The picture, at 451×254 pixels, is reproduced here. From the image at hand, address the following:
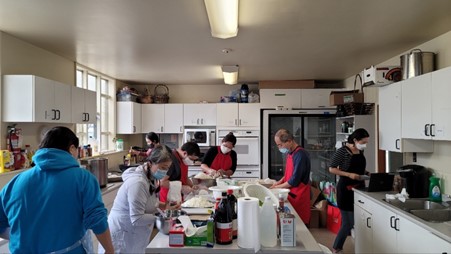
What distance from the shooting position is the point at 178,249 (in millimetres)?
1702

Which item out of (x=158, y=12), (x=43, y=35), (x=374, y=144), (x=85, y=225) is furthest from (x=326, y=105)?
(x=85, y=225)

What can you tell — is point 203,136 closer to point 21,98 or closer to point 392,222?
point 21,98

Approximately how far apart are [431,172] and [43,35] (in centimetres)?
394

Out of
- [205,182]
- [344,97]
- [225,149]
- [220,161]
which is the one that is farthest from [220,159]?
[344,97]

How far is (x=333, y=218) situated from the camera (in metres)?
4.70

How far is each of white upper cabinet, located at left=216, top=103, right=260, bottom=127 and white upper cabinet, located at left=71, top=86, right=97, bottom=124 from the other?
231 cm

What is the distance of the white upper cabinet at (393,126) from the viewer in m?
3.15

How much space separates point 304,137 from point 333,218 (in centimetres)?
162

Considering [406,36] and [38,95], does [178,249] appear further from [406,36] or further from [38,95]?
[406,36]

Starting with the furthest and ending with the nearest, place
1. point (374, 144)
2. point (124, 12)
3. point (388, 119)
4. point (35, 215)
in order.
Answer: point (374, 144)
point (388, 119)
point (124, 12)
point (35, 215)

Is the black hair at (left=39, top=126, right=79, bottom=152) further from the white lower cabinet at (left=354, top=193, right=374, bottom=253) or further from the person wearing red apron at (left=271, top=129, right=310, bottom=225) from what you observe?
the white lower cabinet at (left=354, top=193, right=374, bottom=253)

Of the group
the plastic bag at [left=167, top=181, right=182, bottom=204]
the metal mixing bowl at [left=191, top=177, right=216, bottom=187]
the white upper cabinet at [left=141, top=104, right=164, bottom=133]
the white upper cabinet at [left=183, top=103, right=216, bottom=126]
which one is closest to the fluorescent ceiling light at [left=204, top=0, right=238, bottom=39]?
the plastic bag at [left=167, top=181, right=182, bottom=204]

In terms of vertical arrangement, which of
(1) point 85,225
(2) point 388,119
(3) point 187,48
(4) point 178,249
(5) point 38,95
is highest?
(3) point 187,48

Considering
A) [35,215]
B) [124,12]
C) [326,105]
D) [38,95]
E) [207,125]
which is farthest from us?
[207,125]
